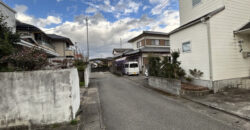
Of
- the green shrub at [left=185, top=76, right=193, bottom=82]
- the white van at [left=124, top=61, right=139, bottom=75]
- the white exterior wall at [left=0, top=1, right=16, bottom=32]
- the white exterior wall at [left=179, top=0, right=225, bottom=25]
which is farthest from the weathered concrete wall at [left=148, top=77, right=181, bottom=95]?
the white exterior wall at [left=0, top=1, right=16, bottom=32]

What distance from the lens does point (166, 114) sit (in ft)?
12.8

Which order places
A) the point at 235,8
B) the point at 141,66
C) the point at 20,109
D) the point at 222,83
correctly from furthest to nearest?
the point at 141,66
the point at 235,8
the point at 222,83
the point at 20,109

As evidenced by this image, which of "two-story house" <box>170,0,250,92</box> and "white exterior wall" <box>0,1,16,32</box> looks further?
"white exterior wall" <box>0,1,16,32</box>

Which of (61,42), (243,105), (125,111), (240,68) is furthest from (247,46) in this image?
(61,42)

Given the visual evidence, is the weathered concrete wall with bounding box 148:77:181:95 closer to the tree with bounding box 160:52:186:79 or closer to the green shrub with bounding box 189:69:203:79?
the tree with bounding box 160:52:186:79

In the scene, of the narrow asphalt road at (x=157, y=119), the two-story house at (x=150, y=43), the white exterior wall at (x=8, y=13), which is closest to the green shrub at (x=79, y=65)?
the white exterior wall at (x=8, y=13)

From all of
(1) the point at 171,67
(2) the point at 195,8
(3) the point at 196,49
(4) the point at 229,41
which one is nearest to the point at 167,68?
(1) the point at 171,67

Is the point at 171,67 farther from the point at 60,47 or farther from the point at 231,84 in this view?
the point at 60,47

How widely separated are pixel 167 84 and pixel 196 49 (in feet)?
9.26

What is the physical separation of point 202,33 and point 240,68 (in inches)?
132

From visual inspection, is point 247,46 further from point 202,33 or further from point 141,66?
point 141,66

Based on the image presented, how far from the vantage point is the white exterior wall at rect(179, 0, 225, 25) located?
6.59 m

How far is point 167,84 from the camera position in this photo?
675 cm

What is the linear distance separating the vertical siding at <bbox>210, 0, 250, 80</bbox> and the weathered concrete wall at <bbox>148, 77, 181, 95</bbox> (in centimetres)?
213
